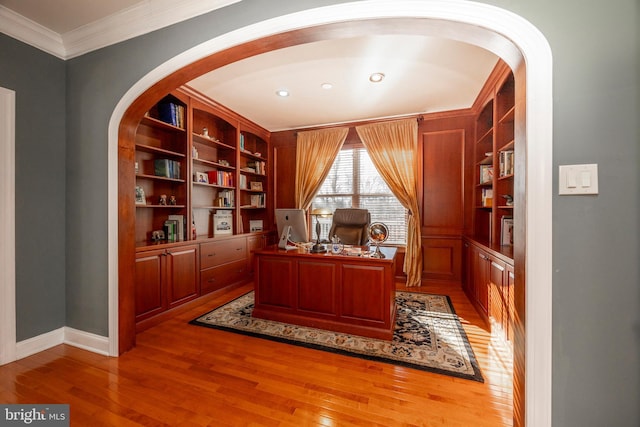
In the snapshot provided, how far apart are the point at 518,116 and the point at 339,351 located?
2.05m

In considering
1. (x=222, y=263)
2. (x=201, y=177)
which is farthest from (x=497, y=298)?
(x=201, y=177)

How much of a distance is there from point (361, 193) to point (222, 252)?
249 cm

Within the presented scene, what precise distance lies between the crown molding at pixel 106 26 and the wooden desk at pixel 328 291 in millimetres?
2120

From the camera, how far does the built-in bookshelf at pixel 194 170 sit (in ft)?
10.2

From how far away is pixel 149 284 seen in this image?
262 cm

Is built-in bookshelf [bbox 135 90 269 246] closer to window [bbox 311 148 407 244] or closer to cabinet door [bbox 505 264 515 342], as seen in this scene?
window [bbox 311 148 407 244]

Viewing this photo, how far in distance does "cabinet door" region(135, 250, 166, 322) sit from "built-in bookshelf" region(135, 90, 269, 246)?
0.50 metres

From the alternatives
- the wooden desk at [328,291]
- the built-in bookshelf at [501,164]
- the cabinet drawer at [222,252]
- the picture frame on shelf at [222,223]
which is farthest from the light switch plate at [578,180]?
the picture frame on shelf at [222,223]

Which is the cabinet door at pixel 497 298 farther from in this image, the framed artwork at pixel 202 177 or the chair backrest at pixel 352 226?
the framed artwork at pixel 202 177

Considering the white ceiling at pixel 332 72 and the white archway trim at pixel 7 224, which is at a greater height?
the white ceiling at pixel 332 72

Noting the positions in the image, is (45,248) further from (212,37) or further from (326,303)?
(326,303)

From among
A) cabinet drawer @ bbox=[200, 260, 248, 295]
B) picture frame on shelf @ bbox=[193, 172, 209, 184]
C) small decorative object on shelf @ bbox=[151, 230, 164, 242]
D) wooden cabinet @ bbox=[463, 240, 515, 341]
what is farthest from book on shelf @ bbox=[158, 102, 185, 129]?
wooden cabinet @ bbox=[463, 240, 515, 341]

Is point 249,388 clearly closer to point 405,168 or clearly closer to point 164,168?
point 164,168

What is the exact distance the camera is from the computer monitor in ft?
9.60
